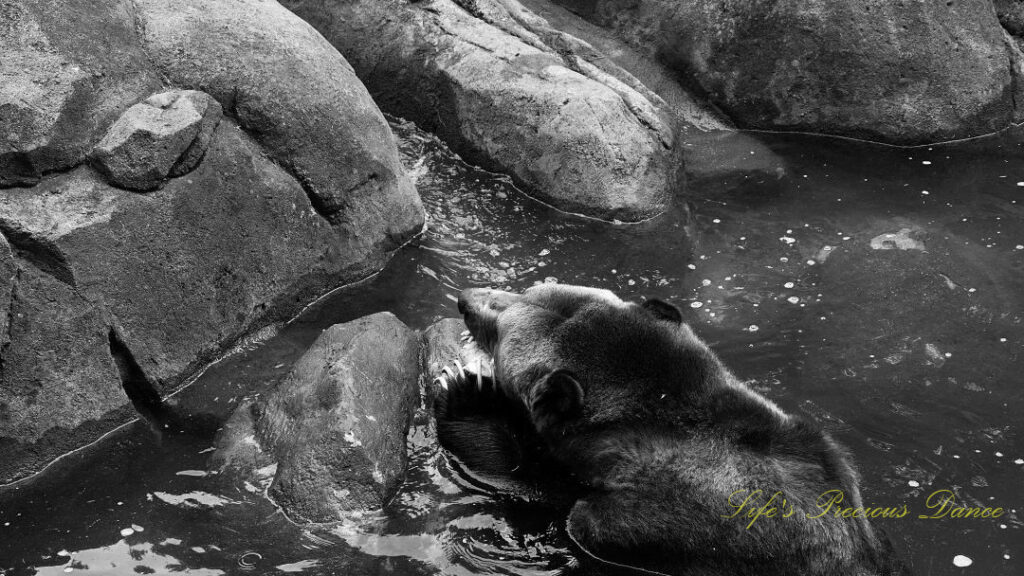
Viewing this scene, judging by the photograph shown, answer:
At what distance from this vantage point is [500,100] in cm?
880

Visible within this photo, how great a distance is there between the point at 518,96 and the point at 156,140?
12.1 feet

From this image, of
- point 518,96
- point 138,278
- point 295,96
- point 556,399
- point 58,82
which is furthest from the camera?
point 518,96

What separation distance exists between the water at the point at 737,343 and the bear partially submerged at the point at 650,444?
13.6 inches

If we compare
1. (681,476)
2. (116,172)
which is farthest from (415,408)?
(116,172)

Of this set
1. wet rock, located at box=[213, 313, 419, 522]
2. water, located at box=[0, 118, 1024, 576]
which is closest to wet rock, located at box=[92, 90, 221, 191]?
water, located at box=[0, 118, 1024, 576]

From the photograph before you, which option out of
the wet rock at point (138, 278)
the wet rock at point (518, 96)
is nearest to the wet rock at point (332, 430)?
the wet rock at point (138, 278)

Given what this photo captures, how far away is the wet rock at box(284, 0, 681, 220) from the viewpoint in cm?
848

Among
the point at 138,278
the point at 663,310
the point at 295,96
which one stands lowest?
the point at 663,310

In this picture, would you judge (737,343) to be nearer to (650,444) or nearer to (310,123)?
(650,444)

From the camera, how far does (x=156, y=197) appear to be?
6.08 metres

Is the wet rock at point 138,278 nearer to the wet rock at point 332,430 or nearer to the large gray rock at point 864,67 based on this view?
the wet rock at point 332,430

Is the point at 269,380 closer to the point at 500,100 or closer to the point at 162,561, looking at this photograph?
the point at 162,561

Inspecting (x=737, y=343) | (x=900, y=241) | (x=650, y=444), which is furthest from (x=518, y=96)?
(x=650, y=444)

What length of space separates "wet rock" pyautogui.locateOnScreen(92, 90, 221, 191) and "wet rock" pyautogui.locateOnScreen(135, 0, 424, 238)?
0.33 metres
